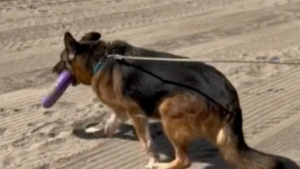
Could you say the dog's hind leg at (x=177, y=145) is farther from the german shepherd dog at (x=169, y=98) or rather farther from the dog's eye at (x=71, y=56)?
the dog's eye at (x=71, y=56)

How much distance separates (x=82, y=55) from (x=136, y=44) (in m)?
4.92

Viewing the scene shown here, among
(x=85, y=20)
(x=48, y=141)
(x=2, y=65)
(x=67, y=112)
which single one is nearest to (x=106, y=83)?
(x=48, y=141)

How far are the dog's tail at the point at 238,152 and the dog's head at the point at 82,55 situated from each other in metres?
1.41

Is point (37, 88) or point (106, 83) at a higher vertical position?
point (106, 83)

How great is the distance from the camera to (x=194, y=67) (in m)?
6.46

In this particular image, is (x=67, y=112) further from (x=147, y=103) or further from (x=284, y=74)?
(x=284, y=74)

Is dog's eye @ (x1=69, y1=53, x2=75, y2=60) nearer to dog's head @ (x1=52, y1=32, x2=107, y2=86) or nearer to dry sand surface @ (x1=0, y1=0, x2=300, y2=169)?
dog's head @ (x1=52, y1=32, x2=107, y2=86)

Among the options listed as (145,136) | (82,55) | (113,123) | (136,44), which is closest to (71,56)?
(82,55)

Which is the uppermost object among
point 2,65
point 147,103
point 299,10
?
point 147,103

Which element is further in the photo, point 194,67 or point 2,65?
point 2,65

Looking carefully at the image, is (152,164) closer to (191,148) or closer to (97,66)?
(191,148)

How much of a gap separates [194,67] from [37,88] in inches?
122

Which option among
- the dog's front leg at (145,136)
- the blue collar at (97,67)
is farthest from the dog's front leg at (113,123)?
the blue collar at (97,67)

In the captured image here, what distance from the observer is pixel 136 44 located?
464 inches
